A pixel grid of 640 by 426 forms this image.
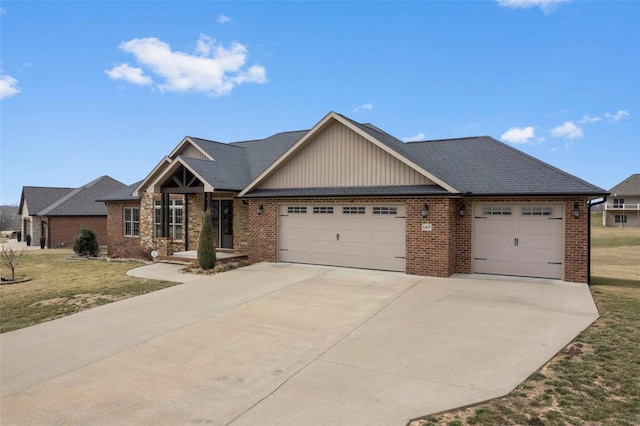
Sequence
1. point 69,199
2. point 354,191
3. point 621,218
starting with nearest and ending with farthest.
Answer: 1. point 354,191
2. point 69,199
3. point 621,218

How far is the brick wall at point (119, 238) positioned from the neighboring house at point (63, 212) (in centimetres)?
987

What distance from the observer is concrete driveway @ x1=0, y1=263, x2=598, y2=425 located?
4867mm

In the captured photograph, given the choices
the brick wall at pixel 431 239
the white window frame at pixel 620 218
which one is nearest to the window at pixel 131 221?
the brick wall at pixel 431 239

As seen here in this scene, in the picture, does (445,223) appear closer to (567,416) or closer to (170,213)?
(567,416)

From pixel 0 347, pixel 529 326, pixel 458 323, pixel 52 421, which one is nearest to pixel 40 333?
pixel 0 347

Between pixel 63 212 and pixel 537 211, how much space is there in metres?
34.4

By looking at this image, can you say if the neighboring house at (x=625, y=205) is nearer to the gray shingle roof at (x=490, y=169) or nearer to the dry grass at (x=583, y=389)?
the gray shingle roof at (x=490, y=169)

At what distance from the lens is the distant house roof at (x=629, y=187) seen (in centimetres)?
5300

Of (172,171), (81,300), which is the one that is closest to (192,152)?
(172,171)

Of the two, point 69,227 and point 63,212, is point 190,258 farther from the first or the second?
point 63,212

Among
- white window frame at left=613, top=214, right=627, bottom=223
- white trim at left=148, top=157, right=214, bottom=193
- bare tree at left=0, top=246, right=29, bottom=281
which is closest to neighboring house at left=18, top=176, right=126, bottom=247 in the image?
bare tree at left=0, top=246, right=29, bottom=281

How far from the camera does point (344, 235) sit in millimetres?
14352

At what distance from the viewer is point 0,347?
730 cm

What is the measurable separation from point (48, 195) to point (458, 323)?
40.3m
